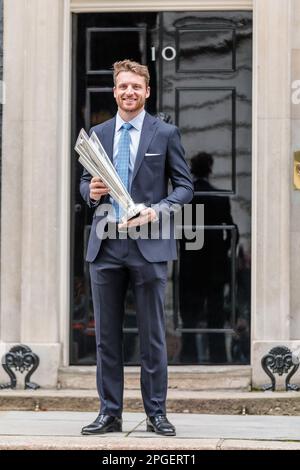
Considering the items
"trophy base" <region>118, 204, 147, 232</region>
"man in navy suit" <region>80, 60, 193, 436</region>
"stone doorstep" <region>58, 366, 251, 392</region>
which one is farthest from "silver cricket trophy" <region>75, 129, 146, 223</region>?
"stone doorstep" <region>58, 366, 251, 392</region>

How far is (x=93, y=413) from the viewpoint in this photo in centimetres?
938

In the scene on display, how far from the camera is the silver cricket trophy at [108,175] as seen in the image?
25.3ft

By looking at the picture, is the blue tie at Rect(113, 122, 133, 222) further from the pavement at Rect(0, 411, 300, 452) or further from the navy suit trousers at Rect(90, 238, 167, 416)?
the pavement at Rect(0, 411, 300, 452)

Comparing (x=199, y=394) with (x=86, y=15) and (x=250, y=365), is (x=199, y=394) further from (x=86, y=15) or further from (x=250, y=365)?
(x=86, y=15)

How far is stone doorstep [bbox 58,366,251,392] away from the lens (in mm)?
9867

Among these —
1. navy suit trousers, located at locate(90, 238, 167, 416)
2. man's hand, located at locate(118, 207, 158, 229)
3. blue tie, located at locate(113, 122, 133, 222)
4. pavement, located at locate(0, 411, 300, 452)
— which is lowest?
pavement, located at locate(0, 411, 300, 452)

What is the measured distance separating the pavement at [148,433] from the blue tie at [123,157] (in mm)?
1331

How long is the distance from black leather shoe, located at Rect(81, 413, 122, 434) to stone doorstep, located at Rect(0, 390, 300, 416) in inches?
56.6

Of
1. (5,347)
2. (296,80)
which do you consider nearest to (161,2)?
(296,80)

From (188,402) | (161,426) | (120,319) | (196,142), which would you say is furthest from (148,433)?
(196,142)

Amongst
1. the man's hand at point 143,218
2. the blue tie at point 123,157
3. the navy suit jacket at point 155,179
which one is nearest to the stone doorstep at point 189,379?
the navy suit jacket at point 155,179

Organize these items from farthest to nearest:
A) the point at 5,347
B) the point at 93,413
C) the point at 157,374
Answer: the point at 5,347
the point at 93,413
the point at 157,374

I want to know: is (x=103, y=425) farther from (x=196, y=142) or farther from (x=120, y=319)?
(x=196, y=142)

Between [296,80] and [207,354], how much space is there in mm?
2189
